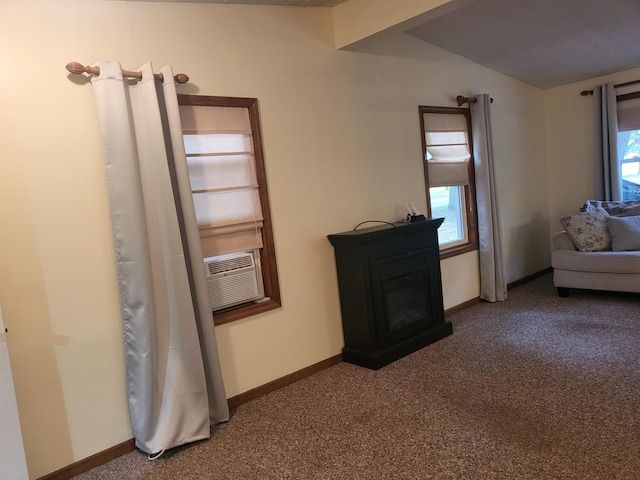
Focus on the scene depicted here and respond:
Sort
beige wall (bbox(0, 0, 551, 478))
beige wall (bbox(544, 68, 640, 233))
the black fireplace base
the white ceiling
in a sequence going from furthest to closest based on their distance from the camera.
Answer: beige wall (bbox(544, 68, 640, 233)) → the white ceiling → the black fireplace base → beige wall (bbox(0, 0, 551, 478))

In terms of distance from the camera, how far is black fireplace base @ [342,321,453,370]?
3248mm

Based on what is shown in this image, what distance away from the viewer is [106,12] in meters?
2.42

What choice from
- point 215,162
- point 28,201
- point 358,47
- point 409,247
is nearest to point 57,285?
point 28,201

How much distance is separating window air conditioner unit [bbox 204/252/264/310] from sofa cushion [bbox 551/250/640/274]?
3072 millimetres

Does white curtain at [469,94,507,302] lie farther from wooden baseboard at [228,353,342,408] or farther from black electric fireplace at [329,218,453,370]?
wooden baseboard at [228,353,342,408]

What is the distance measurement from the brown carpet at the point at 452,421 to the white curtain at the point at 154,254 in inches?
9.3

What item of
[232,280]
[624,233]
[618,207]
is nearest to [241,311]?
[232,280]

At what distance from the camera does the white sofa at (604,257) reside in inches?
165

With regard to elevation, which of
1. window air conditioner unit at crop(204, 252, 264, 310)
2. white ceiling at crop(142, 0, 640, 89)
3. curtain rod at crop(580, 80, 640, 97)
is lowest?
window air conditioner unit at crop(204, 252, 264, 310)

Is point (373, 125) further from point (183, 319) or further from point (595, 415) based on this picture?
point (595, 415)

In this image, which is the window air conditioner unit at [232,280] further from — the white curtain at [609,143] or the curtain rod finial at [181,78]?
the white curtain at [609,143]

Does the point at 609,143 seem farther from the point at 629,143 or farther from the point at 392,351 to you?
the point at 392,351

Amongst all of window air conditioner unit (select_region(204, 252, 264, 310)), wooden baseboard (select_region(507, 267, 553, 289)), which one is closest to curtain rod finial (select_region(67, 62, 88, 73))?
window air conditioner unit (select_region(204, 252, 264, 310))

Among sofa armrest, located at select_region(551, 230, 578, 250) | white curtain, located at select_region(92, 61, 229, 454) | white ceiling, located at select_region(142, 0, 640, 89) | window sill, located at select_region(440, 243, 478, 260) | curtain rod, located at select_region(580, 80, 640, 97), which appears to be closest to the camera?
white curtain, located at select_region(92, 61, 229, 454)
